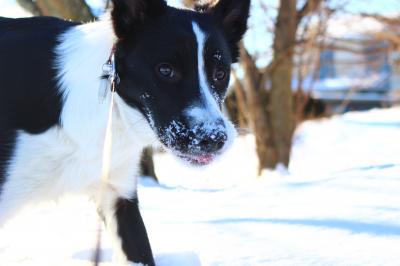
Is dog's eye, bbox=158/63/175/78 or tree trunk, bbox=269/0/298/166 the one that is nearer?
dog's eye, bbox=158/63/175/78

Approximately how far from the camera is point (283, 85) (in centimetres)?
895

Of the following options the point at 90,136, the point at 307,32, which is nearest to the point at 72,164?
the point at 90,136

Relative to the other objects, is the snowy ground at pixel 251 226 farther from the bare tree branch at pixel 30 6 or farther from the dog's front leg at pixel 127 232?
the bare tree branch at pixel 30 6

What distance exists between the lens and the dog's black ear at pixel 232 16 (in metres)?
2.82

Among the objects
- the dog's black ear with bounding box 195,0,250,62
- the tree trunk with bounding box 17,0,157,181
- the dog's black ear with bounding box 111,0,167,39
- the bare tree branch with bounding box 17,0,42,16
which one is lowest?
the bare tree branch with bounding box 17,0,42,16

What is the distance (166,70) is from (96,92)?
373 mm

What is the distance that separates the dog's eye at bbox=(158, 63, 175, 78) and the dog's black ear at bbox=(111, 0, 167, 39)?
27cm

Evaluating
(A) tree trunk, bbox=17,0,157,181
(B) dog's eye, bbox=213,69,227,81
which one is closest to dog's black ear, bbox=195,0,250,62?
(B) dog's eye, bbox=213,69,227,81

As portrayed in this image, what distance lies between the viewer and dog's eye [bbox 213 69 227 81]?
2.41m

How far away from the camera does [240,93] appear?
9.75m

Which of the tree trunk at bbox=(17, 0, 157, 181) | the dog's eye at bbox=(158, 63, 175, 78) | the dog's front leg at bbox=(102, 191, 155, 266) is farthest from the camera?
the tree trunk at bbox=(17, 0, 157, 181)

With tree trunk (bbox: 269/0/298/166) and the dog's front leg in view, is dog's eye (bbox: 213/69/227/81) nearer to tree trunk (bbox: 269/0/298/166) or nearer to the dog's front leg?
the dog's front leg

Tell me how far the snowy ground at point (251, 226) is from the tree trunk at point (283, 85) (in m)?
4.33

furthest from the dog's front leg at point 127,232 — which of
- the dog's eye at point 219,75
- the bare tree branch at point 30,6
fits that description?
the bare tree branch at point 30,6
